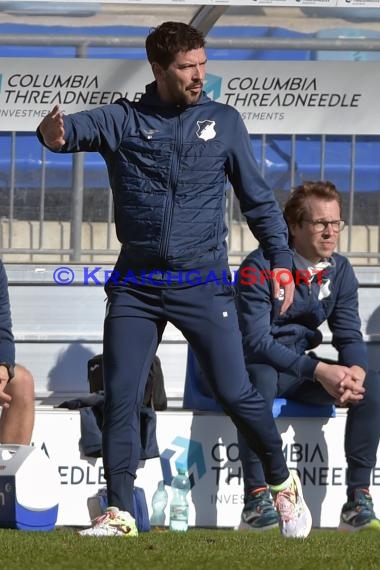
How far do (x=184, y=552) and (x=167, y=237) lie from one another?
3.58 ft

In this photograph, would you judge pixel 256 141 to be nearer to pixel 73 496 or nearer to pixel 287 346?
pixel 287 346

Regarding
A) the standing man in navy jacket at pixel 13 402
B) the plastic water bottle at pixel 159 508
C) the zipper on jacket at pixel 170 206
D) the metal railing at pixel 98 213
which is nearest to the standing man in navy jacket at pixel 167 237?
the zipper on jacket at pixel 170 206

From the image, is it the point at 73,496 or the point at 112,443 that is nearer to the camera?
the point at 112,443

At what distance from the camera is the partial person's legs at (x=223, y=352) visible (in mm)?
4789

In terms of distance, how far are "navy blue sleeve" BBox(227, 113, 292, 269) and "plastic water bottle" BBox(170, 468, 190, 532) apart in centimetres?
151

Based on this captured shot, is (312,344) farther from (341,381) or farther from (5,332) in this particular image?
(5,332)

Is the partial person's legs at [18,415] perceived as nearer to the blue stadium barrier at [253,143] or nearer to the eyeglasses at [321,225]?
the eyeglasses at [321,225]

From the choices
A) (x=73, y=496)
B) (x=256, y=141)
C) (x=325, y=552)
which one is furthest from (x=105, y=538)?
(x=256, y=141)

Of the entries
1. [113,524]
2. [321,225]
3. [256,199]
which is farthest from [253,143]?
[113,524]

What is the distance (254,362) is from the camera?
5996mm

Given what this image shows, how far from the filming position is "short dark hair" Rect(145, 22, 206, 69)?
4746 mm

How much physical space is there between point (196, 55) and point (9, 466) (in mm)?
1848

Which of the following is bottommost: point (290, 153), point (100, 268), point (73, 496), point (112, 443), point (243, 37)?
point (73, 496)

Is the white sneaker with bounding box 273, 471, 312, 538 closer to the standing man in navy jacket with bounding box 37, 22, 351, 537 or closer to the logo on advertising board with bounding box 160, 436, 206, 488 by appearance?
the standing man in navy jacket with bounding box 37, 22, 351, 537
